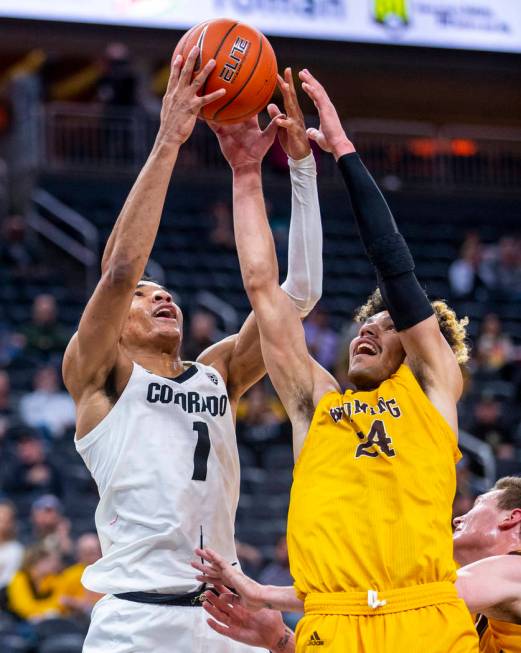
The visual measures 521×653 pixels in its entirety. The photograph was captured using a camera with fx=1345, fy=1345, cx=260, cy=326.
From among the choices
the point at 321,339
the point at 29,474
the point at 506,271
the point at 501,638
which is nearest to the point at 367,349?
the point at 501,638

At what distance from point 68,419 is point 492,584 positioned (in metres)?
8.52

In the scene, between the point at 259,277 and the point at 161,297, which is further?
the point at 161,297

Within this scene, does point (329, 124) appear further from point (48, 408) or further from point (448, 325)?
point (48, 408)

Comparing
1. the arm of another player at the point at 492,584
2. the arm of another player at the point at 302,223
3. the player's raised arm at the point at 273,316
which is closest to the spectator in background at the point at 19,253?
the arm of another player at the point at 302,223

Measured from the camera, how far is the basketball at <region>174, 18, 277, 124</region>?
4730 mm

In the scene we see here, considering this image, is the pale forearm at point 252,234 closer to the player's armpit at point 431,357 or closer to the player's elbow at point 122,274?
the player's elbow at point 122,274

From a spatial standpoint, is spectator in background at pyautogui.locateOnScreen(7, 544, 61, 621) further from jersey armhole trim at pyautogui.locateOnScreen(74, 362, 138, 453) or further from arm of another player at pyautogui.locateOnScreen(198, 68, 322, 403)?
arm of another player at pyautogui.locateOnScreen(198, 68, 322, 403)

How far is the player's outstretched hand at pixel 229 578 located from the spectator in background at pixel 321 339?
973cm

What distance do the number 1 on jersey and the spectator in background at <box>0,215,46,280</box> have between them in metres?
10.7

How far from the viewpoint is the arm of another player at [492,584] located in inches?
176

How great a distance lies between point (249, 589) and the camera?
4.34 metres

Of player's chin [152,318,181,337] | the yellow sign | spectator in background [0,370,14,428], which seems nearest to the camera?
player's chin [152,318,181,337]

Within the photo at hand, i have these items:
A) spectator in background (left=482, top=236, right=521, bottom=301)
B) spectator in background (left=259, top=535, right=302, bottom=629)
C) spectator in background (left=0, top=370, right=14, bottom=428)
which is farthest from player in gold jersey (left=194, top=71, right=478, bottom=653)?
spectator in background (left=482, top=236, right=521, bottom=301)

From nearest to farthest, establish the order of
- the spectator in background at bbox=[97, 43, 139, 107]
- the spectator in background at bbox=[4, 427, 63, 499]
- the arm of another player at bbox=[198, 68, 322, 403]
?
1. the arm of another player at bbox=[198, 68, 322, 403]
2. the spectator in background at bbox=[4, 427, 63, 499]
3. the spectator in background at bbox=[97, 43, 139, 107]
